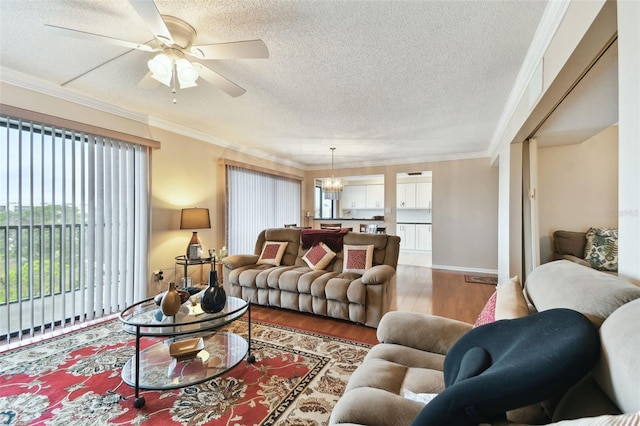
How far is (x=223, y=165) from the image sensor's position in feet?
15.1

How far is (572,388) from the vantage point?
2.51ft

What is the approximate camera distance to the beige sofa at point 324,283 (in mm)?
2797

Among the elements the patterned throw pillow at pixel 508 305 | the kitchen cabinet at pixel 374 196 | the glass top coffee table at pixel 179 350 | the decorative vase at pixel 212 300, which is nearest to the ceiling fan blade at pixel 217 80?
the decorative vase at pixel 212 300

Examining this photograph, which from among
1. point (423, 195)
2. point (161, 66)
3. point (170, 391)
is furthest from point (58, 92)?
point (423, 195)

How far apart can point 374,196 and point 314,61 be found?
7118mm

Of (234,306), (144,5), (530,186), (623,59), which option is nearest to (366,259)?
(234,306)

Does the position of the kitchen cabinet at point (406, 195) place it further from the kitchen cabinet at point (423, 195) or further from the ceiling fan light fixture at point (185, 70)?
the ceiling fan light fixture at point (185, 70)

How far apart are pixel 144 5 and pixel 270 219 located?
4.67m

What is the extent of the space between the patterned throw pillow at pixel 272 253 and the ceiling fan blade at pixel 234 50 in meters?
2.57

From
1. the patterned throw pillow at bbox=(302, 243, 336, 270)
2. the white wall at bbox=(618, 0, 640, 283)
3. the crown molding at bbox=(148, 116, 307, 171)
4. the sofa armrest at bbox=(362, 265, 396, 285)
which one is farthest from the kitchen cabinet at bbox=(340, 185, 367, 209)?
the white wall at bbox=(618, 0, 640, 283)

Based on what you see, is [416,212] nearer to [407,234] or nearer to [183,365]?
[407,234]

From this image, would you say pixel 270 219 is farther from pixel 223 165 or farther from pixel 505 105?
pixel 505 105

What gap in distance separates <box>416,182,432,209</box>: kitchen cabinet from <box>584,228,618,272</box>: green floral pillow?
4851mm

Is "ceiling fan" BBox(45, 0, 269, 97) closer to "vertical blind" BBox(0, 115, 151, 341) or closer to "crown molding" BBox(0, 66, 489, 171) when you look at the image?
"crown molding" BBox(0, 66, 489, 171)
